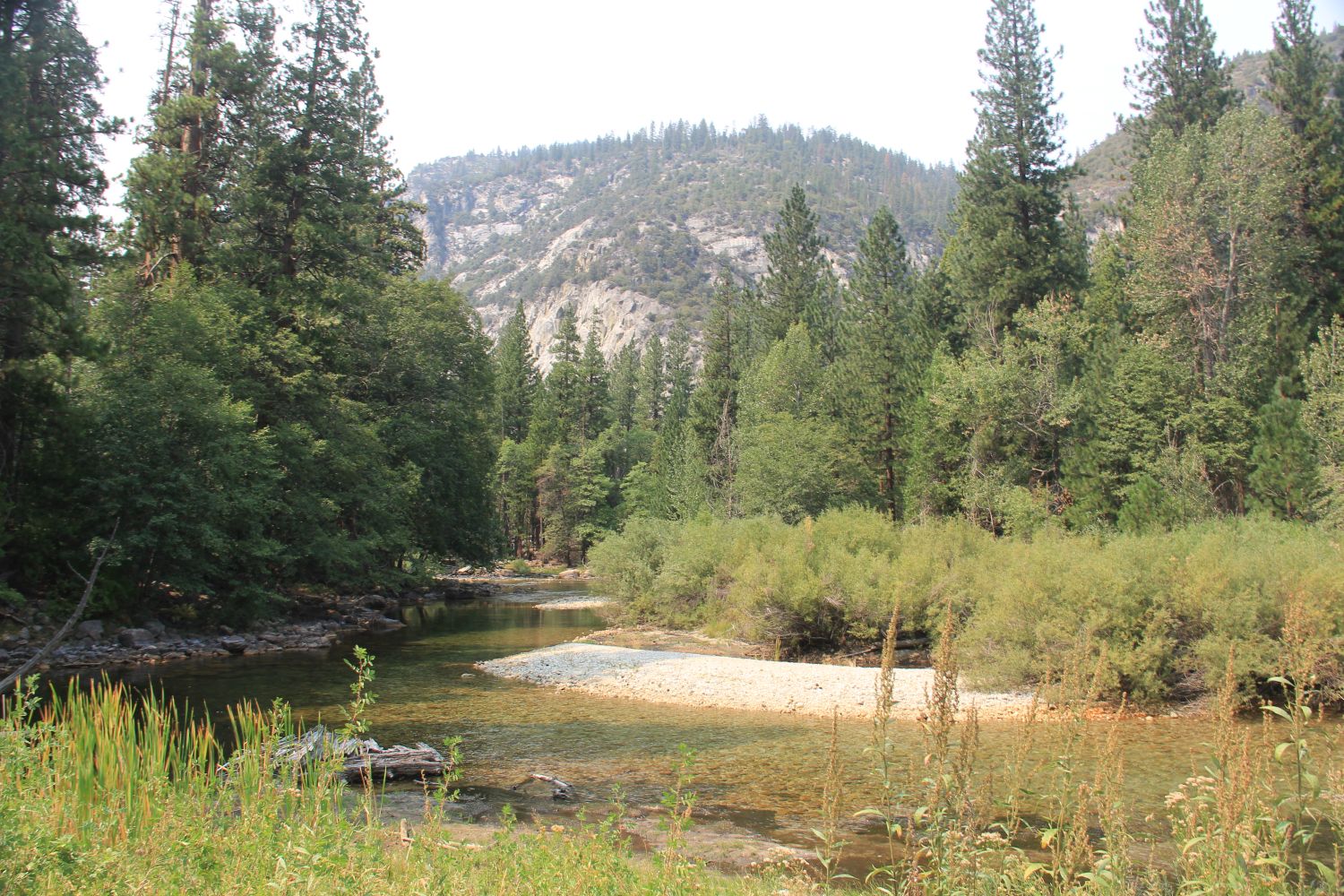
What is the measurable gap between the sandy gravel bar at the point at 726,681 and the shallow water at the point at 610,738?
781 mm

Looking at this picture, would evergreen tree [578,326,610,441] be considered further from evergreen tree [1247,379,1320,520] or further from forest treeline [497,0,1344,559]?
evergreen tree [1247,379,1320,520]

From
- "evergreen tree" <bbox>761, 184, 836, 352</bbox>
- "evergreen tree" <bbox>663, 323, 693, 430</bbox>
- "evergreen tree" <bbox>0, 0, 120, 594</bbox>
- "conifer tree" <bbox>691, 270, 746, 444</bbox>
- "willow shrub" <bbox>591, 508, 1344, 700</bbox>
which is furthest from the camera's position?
"evergreen tree" <bbox>663, 323, 693, 430</bbox>

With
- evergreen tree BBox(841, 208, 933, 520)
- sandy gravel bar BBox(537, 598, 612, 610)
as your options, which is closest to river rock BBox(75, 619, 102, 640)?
sandy gravel bar BBox(537, 598, 612, 610)

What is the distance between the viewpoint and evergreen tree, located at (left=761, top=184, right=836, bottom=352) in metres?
54.6

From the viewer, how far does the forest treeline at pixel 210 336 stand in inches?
803

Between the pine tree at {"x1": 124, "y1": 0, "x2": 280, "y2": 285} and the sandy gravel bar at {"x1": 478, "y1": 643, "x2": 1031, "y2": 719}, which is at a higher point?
the pine tree at {"x1": 124, "y1": 0, "x2": 280, "y2": 285}

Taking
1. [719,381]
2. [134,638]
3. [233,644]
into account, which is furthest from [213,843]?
[719,381]

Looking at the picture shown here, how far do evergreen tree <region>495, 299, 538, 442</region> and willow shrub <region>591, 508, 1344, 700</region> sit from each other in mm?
51694

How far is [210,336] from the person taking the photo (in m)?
25.5

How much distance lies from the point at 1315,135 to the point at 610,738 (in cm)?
3584

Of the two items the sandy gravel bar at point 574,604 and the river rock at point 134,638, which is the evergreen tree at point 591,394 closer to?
the sandy gravel bar at point 574,604

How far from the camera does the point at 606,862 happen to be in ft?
18.4

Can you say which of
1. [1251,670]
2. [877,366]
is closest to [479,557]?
[877,366]

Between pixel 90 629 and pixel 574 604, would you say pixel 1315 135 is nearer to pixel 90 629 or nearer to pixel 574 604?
pixel 574 604
